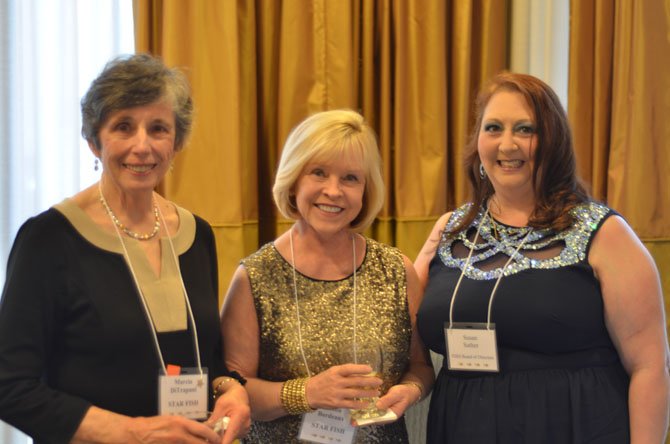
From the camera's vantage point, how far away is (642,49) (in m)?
3.22

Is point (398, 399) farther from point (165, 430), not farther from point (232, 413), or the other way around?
point (165, 430)

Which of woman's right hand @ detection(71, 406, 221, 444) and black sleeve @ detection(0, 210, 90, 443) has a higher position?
black sleeve @ detection(0, 210, 90, 443)

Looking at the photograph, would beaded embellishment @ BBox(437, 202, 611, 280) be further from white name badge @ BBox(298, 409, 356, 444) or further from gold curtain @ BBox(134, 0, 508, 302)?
gold curtain @ BBox(134, 0, 508, 302)

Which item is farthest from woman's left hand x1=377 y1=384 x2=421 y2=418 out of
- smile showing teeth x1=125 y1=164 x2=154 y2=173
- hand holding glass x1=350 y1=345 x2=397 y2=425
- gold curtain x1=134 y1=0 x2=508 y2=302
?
gold curtain x1=134 y1=0 x2=508 y2=302

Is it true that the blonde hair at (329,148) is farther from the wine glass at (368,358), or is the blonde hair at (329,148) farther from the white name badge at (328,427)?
the white name badge at (328,427)

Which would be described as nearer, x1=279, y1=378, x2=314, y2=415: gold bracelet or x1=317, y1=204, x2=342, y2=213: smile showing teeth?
x1=279, y1=378, x2=314, y2=415: gold bracelet

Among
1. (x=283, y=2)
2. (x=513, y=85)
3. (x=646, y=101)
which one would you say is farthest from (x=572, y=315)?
(x=283, y=2)

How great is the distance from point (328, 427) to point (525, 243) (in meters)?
0.74

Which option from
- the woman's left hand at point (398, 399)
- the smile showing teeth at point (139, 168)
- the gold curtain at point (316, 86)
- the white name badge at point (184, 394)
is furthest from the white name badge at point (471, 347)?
the gold curtain at point (316, 86)

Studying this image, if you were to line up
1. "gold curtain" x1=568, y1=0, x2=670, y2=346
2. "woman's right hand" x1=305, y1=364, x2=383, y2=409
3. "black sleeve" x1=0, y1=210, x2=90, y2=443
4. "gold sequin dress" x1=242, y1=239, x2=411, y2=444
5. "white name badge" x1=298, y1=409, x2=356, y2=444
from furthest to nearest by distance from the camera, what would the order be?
"gold curtain" x1=568, y1=0, x2=670, y2=346
"gold sequin dress" x1=242, y1=239, x2=411, y2=444
"white name badge" x1=298, y1=409, x2=356, y2=444
"woman's right hand" x1=305, y1=364, x2=383, y2=409
"black sleeve" x1=0, y1=210, x2=90, y2=443

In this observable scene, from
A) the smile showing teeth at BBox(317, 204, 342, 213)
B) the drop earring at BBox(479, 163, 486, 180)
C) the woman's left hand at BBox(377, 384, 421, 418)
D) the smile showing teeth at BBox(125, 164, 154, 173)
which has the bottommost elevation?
the woman's left hand at BBox(377, 384, 421, 418)

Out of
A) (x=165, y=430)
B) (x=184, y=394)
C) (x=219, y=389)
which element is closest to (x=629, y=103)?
(x=219, y=389)

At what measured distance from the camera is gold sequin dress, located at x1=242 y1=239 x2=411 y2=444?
7.04 ft

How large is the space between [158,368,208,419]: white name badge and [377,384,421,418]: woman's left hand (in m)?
0.48
